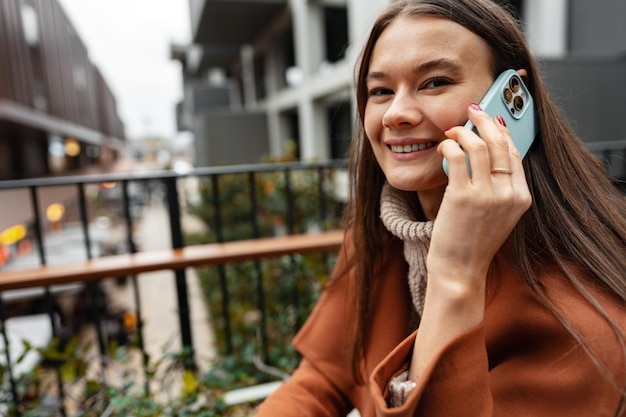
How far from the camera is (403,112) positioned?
89 centimetres

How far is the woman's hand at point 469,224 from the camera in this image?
2.32ft

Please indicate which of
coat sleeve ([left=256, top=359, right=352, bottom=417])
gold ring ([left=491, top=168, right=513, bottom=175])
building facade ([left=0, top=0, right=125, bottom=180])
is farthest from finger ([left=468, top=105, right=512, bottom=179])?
building facade ([left=0, top=0, right=125, bottom=180])

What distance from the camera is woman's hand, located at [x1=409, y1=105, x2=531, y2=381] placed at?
0.71 m

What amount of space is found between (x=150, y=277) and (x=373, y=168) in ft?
43.3

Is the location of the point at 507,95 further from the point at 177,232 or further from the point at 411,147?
the point at 177,232

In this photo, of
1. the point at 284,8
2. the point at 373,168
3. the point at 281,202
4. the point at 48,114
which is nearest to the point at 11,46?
the point at 48,114

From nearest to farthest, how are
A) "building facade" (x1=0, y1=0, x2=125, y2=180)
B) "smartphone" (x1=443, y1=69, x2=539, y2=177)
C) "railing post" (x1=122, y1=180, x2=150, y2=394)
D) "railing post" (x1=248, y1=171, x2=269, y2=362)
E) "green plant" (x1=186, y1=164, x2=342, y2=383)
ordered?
"smartphone" (x1=443, y1=69, x2=539, y2=177) < "railing post" (x1=122, y1=180, x2=150, y2=394) < "railing post" (x1=248, y1=171, x2=269, y2=362) < "green plant" (x1=186, y1=164, x2=342, y2=383) < "building facade" (x1=0, y1=0, x2=125, y2=180)

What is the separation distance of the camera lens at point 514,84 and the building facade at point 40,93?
61.0 feet

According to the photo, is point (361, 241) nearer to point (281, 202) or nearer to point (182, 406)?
point (182, 406)

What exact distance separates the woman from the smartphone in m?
0.03

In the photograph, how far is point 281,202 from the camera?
204 inches

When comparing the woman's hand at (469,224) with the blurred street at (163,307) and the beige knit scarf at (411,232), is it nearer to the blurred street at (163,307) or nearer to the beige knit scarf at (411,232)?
the beige knit scarf at (411,232)

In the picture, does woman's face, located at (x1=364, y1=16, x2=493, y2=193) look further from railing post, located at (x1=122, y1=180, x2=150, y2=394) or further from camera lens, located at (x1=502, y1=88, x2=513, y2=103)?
railing post, located at (x1=122, y1=180, x2=150, y2=394)

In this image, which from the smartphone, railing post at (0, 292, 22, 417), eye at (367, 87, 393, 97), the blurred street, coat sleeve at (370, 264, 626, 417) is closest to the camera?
coat sleeve at (370, 264, 626, 417)
